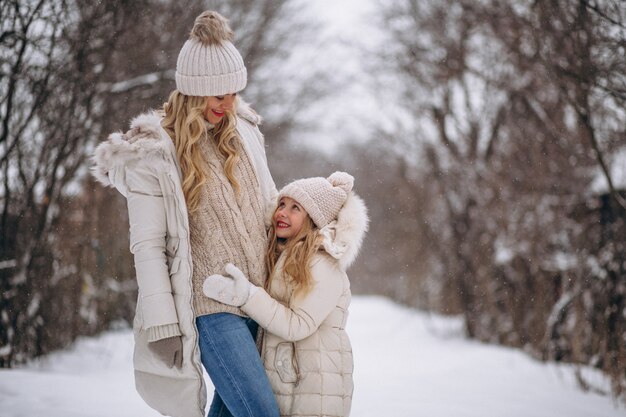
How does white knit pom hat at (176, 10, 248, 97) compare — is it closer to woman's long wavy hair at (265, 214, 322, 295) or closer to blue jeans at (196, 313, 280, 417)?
woman's long wavy hair at (265, 214, 322, 295)

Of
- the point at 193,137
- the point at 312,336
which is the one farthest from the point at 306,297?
the point at 193,137

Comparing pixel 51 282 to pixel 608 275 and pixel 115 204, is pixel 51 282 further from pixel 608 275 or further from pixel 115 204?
pixel 608 275

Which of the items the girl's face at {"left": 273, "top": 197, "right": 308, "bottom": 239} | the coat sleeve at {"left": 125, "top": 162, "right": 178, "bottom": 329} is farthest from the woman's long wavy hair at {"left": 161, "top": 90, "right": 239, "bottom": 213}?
the girl's face at {"left": 273, "top": 197, "right": 308, "bottom": 239}

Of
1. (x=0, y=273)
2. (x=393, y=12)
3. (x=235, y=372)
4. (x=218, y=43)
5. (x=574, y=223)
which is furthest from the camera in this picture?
(x=393, y=12)

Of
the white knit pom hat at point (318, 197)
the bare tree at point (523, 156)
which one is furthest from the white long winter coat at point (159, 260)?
the bare tree at point (523, 156)

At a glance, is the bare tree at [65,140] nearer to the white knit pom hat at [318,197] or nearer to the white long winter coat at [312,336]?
the white knit pom hat at [318,197]

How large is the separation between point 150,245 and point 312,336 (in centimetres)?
78

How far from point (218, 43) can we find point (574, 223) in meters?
6.21

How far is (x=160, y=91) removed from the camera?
816 centimetres

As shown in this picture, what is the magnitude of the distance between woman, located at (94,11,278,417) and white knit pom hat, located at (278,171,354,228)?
25 centimetres

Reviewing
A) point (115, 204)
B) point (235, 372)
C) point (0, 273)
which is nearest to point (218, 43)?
point (235, 372)

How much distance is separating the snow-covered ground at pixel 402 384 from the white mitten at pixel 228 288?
2091 mm

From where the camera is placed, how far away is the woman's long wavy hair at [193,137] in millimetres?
2805

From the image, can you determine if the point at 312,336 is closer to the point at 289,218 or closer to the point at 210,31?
the point at 289,218
